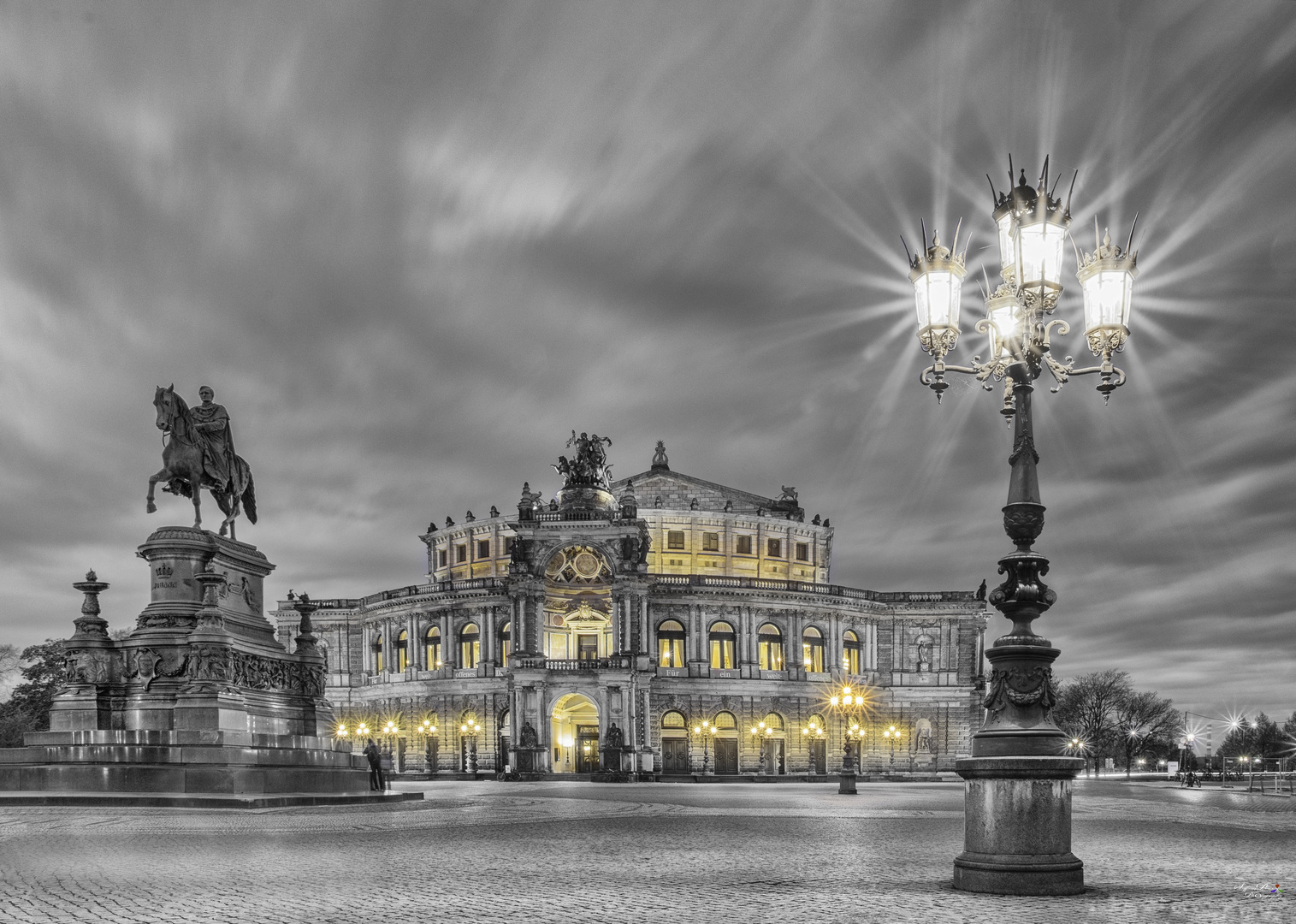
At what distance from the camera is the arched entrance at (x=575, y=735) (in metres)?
83.1

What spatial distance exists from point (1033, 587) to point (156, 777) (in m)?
19.0

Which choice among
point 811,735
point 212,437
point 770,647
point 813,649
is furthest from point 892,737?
point 212,437

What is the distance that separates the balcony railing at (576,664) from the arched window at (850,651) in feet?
67.8

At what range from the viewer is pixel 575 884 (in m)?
12.4

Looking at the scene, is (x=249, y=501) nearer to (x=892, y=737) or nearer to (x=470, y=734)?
(x=470, y=734)

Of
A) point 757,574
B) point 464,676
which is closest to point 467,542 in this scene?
point 464,676

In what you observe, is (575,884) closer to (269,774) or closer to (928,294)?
(928,294)

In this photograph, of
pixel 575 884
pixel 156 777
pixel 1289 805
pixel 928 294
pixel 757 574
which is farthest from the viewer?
pixel 757 574

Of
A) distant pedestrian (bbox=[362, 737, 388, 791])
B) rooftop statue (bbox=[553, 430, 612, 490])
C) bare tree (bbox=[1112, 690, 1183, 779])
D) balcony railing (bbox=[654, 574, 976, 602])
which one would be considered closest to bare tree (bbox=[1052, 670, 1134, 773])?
bare tree (bbox=[1112, 690, 1183, 779])

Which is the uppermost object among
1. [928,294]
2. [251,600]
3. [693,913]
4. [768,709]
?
[928,294]

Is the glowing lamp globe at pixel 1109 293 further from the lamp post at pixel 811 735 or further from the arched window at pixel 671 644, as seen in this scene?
the lamp post at pixel 811 735

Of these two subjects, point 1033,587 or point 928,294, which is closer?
point 1033,587

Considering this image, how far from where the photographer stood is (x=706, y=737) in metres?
85.7

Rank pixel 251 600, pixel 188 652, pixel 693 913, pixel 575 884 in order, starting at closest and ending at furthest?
pixel 693 913, pixel 575 884, pixel 188 652, pixel 251 600
